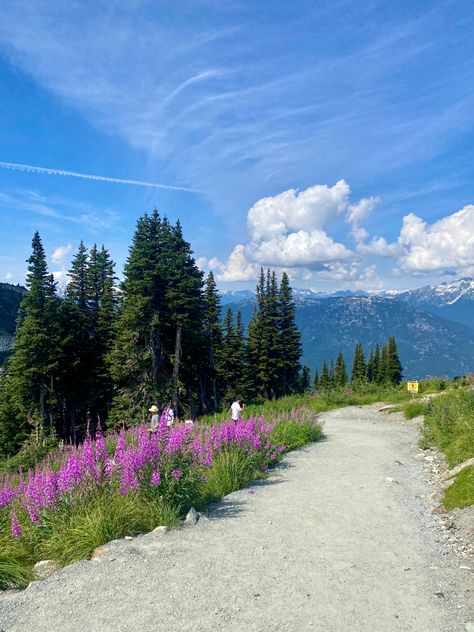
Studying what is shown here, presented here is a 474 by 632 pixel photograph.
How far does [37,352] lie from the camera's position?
102ft

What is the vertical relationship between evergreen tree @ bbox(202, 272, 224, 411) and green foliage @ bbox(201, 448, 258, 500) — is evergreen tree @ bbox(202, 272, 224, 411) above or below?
above

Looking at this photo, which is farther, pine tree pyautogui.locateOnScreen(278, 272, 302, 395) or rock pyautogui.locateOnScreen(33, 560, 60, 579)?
pine tree pyautogui.locateOnScreen(278, 272, 302, 395)

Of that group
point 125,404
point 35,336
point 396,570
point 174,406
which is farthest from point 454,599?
point 35,336

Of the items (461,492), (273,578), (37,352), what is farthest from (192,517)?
(37,352)

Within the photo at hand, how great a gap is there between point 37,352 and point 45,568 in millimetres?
28471

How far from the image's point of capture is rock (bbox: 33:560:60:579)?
5273 millimetres

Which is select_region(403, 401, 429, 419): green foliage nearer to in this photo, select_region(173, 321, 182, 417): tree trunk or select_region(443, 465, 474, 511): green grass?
select_region(443, 465, 474, 511): green grass

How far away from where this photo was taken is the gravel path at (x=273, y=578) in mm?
4156

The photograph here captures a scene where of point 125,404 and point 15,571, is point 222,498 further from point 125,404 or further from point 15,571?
point 125,404

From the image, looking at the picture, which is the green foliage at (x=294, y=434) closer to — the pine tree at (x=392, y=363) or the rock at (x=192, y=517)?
the rock at (x=192, y=517)

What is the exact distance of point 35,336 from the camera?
30.1 metres

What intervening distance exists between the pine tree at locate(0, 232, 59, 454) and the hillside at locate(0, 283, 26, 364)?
373 feet

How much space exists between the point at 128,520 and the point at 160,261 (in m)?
26.1

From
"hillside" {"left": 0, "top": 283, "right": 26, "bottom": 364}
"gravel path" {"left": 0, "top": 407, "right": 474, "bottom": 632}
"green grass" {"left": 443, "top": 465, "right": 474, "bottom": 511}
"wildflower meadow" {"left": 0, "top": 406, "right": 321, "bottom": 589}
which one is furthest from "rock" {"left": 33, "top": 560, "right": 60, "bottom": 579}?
"hillside" {"left": 0, "top": 283, "right": 26, "bottom": 364}
